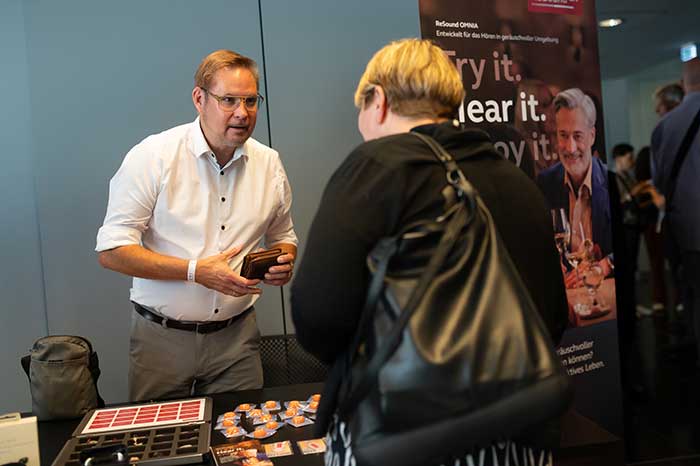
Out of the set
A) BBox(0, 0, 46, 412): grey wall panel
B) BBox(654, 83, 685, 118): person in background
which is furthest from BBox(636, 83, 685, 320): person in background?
BBox(0, 0, 46, 412): grey wall panel

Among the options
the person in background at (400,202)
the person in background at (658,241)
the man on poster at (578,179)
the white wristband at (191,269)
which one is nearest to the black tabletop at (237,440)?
the person in background at (400,202)

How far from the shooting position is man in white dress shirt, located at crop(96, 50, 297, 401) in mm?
2479

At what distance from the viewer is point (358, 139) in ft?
11.8

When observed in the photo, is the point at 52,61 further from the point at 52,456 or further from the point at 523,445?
the point at 523,445

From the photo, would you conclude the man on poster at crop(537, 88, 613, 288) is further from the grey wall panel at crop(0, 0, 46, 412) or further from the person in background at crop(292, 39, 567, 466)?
the grey wall panel at crop(0, 0, 46, 412)

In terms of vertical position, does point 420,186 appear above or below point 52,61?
below

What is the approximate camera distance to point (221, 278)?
7.66ft

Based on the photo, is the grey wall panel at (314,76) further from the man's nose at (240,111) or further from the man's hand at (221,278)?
the man's hand at (221,278)

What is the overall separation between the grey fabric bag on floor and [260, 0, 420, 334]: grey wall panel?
5.27ft

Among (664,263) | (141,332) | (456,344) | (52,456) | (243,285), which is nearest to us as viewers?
(456,344)

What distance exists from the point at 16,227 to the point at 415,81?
8.70ft

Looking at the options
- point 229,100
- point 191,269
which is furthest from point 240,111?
point 191,269

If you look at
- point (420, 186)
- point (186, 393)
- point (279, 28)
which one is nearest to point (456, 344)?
point (420, 186)

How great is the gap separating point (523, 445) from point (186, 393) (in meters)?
1.64
